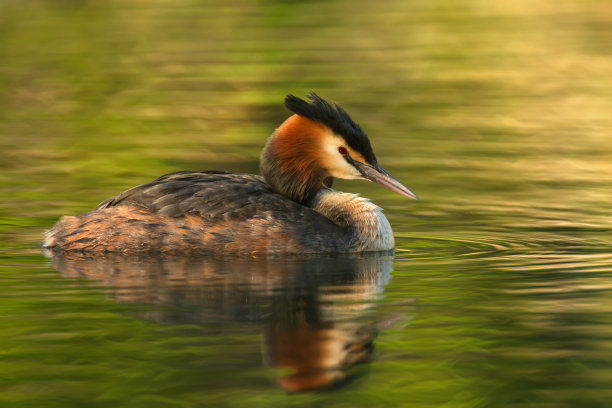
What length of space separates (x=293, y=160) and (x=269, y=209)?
22.1 inches

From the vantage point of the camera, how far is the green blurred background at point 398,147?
7.12m

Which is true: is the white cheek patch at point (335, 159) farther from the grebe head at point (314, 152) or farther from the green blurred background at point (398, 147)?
the green blurred background at point (398, 147)

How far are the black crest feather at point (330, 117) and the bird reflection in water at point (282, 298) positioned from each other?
3.21 ft

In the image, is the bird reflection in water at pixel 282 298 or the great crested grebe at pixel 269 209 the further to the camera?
the great crested grebe at pixel 269 209

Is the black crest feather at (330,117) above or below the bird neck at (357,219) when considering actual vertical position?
above

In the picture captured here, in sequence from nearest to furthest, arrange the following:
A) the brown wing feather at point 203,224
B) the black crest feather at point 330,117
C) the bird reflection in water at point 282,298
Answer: the bird reflection in water at point 282,298
the brown wing feather at point 203,224
the black crest feather at point 330,117

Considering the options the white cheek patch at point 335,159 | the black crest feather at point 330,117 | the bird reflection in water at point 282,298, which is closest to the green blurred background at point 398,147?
the bird reflection in water at point 282,298

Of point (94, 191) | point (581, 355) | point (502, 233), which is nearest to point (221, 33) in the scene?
point (94, 191)

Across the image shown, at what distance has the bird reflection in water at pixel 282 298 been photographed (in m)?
7.06

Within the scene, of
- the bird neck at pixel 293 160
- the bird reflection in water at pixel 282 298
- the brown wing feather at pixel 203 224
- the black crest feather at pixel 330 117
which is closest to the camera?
the bird reflection in water at pixel 282 298

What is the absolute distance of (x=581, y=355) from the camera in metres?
7.21

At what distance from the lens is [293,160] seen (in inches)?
419

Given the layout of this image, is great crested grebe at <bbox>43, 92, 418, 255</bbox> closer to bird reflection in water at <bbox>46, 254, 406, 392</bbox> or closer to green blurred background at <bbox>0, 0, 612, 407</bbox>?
bird reflection in water at <bbox>46, 254, 406, 392</bbox>

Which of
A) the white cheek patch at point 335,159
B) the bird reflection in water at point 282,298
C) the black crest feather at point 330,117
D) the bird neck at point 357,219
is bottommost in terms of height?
the bird reflection in water at point 282,298
